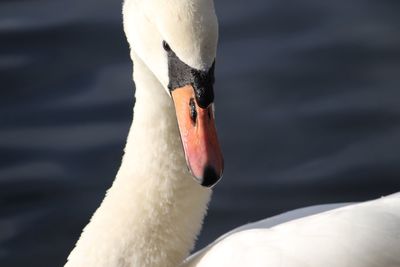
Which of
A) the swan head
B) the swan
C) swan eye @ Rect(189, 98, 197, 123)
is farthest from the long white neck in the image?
swan eye @ Rect(189, 98, 197, 123)

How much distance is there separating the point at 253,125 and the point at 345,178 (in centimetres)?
67

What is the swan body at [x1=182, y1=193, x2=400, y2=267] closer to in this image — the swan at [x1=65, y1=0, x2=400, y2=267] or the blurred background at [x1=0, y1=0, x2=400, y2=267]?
the swan at [x1=65, y1=0, x2=400, y2=267]

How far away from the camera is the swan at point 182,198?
13.7 feet

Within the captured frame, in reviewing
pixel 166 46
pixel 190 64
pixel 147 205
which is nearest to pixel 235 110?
pixel 147 205

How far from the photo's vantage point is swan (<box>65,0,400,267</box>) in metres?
4.16

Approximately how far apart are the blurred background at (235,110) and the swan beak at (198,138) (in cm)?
214

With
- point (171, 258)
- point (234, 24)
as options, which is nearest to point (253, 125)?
point (234, 24)

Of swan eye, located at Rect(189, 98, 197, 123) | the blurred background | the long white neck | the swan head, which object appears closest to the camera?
the swan head

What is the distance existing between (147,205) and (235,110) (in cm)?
245

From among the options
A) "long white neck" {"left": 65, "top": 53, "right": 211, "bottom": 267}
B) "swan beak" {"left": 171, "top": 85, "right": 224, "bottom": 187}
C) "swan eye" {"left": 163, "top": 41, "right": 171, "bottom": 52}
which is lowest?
"long white neck" {"left": 65, "top": 53, "right": 211, "bottom": 267}

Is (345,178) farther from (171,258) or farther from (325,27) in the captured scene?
(171,258)

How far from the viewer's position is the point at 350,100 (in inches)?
284

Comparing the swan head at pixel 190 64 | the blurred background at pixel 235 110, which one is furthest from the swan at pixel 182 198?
the blurred background at pixel 235 110

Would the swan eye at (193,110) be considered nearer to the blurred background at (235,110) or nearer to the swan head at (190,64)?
the swan head at (190,64)
